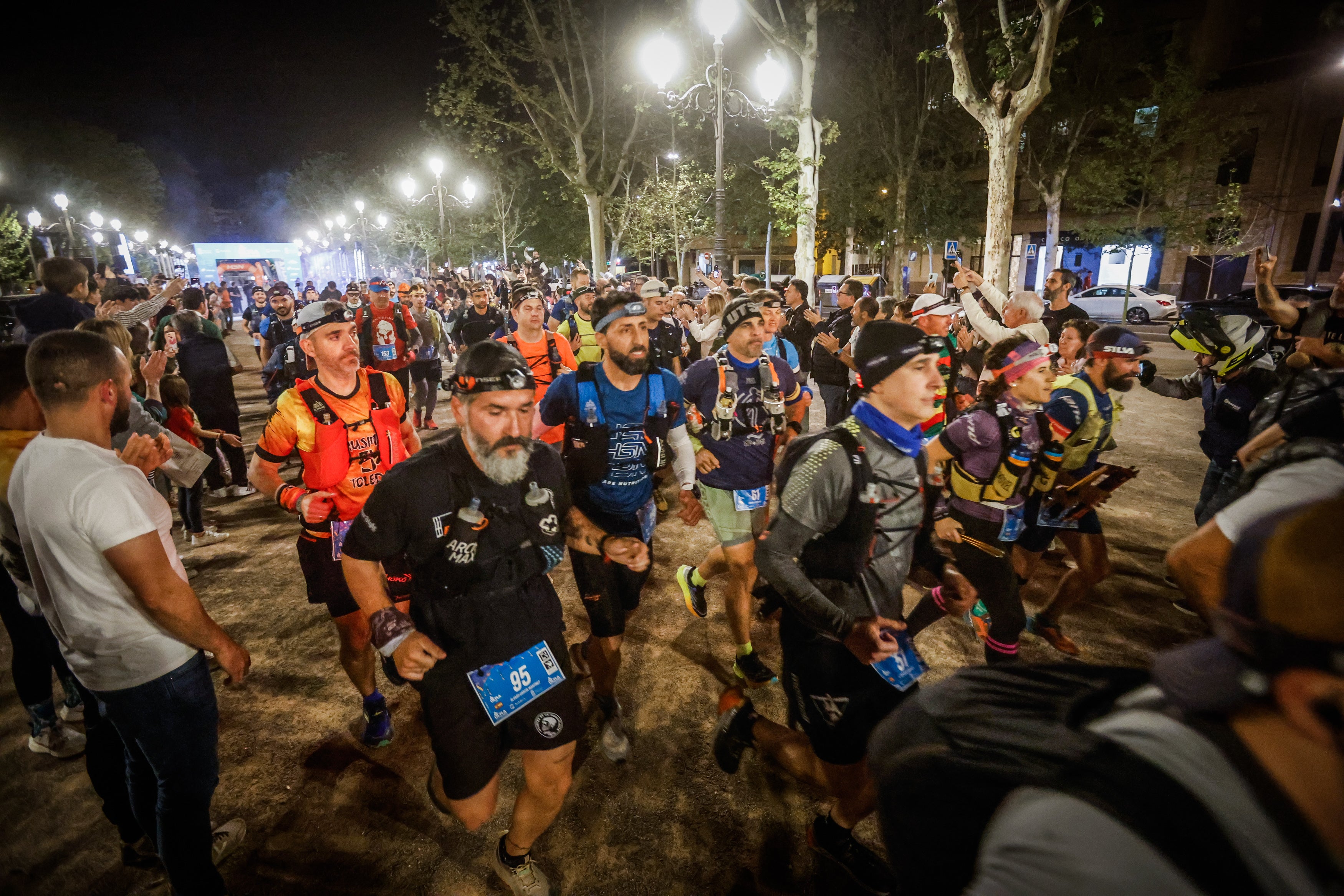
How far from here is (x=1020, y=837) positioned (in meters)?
1.01

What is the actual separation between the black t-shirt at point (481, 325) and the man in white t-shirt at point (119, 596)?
19.3ft

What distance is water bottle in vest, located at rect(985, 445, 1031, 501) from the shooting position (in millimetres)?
3752

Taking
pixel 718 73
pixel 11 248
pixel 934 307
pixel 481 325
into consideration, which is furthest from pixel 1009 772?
pixel 11 248

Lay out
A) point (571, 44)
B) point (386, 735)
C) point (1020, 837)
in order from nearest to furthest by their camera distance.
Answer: point (1020, 837) < point (386, 735) < point (571, 44)

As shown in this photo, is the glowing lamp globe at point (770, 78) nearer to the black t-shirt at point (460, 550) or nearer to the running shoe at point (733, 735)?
the black t-shirt at point (460, 550)

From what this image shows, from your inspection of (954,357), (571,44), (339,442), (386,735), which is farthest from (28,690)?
(571,44)

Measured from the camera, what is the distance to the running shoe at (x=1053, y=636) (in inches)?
177

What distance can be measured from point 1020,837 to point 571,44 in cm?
2610

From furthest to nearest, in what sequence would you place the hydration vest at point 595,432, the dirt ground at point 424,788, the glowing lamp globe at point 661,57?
the glowing lamp globe at point 661,57 < the hydration vest at point 595,432 < the dirt ground at point 424,788

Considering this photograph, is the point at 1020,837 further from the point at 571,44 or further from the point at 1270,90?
the point at 1270,90

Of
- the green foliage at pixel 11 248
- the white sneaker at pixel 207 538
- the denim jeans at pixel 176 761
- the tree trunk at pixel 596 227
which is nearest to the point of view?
the denim jeans at pixel 176 761

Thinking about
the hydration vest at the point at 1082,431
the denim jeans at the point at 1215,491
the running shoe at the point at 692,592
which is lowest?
the running shoe at the point at 692,592

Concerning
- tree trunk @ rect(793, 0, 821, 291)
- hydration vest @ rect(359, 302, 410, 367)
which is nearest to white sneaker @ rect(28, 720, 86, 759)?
hydration vest @ rect(359, 302, 410, 367)

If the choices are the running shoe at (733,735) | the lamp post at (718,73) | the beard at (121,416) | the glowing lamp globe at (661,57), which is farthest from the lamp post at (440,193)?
the running shoe at (733,735)
